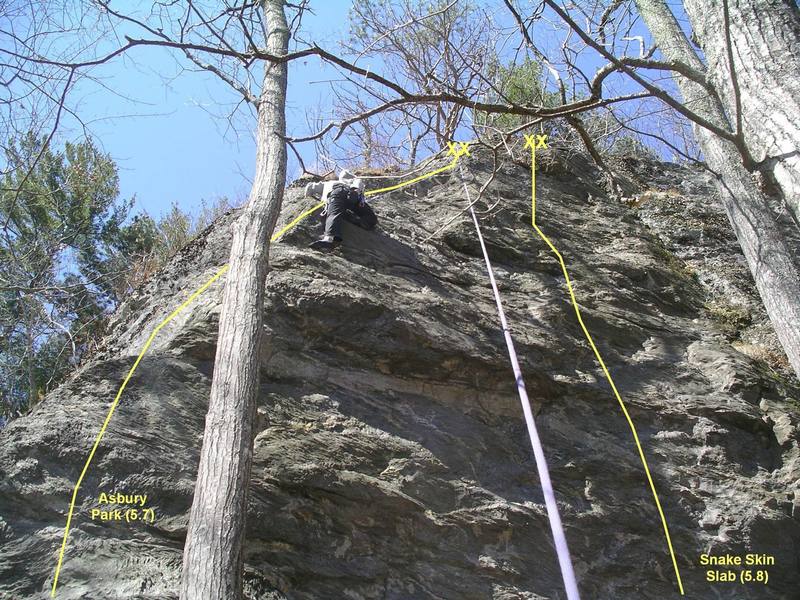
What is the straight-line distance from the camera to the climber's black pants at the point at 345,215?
18.2 ft

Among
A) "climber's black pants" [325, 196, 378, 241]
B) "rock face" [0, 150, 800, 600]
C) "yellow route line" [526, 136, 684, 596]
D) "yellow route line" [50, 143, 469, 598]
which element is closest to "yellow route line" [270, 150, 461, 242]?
"yellow route line" [50, 143, 469, 598]

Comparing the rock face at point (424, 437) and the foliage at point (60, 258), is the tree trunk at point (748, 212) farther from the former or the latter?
the foliage at point (60, 258)

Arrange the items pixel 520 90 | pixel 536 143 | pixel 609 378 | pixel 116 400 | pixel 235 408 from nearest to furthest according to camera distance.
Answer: pixel 235 408
pixel 116 400
pixel 609 378
pixel 536 143
pixel 520 90

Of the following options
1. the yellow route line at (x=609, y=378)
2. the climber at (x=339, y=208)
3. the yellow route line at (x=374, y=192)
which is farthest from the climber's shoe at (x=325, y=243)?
the yellow route line at (x=609, y=378)

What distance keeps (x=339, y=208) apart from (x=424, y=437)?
2.14 metres

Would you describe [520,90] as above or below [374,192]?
above

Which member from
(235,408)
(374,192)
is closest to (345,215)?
(374,192)

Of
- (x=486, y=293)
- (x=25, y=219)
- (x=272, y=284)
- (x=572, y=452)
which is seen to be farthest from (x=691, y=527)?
(x=25, y=219)

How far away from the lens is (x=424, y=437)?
4484mm

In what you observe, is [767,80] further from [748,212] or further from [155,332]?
[155,332]

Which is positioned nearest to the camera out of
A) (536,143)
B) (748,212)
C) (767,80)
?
(767,80)

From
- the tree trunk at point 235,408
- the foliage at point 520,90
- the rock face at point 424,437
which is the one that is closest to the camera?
the tree trunk at point 235,408

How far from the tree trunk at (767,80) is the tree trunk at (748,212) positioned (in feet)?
1.09

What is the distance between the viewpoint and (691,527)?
14.6ft
